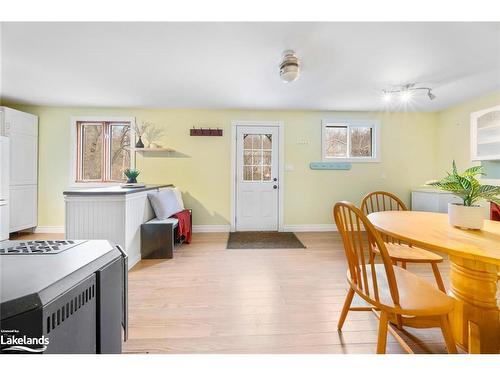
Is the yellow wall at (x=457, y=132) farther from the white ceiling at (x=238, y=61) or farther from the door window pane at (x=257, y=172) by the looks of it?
the door window pane at (x=257, y=172)

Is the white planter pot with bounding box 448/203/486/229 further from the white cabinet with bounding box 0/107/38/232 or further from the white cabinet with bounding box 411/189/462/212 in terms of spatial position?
the white cabinet with bounding box 0/107/38/232

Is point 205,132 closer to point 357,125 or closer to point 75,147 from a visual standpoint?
point 75,147

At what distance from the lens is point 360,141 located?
4406 mm

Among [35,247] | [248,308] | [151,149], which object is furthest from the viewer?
[151,149]

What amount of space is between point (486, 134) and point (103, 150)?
598 centimetres

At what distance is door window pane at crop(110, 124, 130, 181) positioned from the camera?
4184 mm

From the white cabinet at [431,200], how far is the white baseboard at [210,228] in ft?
11.2

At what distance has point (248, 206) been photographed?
429 centimetres

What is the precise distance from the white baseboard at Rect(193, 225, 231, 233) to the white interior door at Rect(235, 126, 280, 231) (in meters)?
0.22

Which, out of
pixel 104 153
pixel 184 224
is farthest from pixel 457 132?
pixel 104 153

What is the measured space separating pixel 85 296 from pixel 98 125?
448 cm

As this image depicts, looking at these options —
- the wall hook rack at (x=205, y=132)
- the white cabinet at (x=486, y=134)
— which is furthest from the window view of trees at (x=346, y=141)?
the wall hook rack at (x=205, y=132)

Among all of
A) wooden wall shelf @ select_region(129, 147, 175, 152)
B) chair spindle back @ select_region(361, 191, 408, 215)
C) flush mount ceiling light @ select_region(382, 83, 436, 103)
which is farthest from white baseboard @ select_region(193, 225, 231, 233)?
flush mount ceiling light @ select_region(382, 83, 436, 103)
